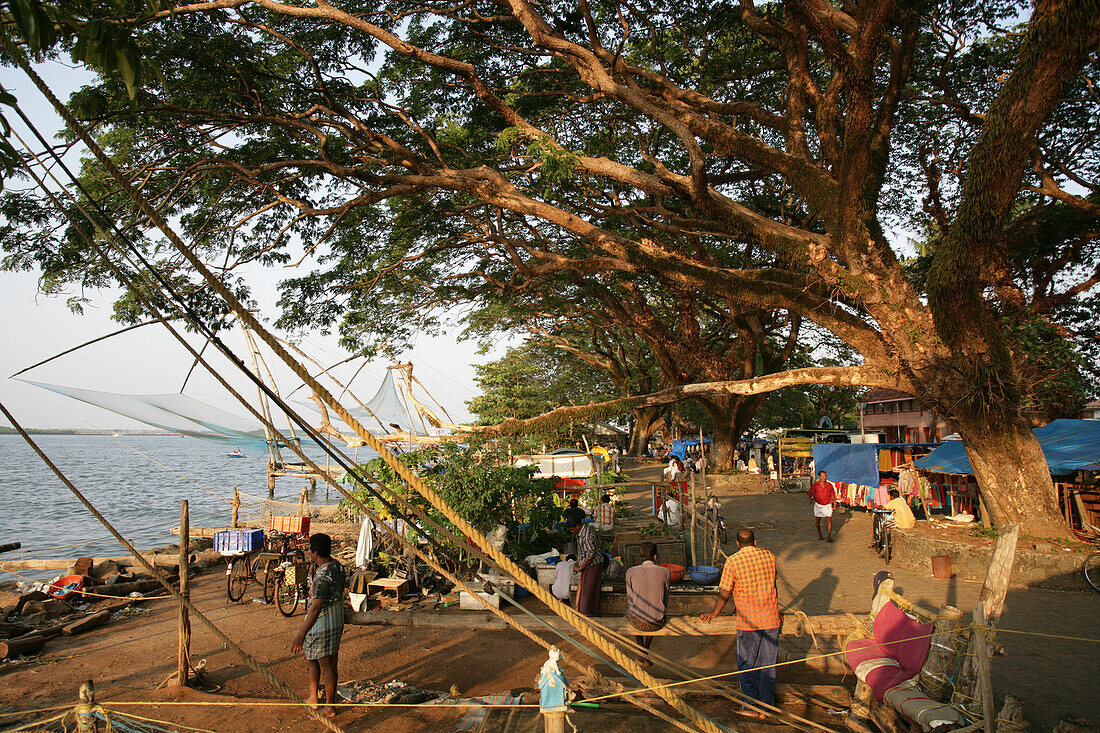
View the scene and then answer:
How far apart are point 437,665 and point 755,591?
3.70 meters

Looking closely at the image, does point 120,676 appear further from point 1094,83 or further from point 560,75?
point 1094,83

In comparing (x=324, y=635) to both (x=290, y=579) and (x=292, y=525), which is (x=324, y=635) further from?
(x=292, y=525)

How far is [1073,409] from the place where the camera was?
45.1ft

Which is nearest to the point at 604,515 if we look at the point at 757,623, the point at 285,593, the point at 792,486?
the point at 285,593

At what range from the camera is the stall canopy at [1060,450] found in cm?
1026

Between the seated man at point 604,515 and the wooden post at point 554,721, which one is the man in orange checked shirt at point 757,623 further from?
the seated man at point 604,515

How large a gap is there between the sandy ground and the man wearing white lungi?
0.31 metres

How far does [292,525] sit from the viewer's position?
11.3m

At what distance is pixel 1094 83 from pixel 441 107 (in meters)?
11.8

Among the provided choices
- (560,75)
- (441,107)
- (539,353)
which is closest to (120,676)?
(441,107)

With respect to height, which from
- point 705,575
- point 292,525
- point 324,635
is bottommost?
point 705,575

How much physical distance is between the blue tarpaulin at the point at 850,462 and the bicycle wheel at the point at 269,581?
45.4ft

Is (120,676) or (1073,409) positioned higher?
(1073,409)

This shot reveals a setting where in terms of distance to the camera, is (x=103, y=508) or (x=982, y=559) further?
(x=103, y=508)
